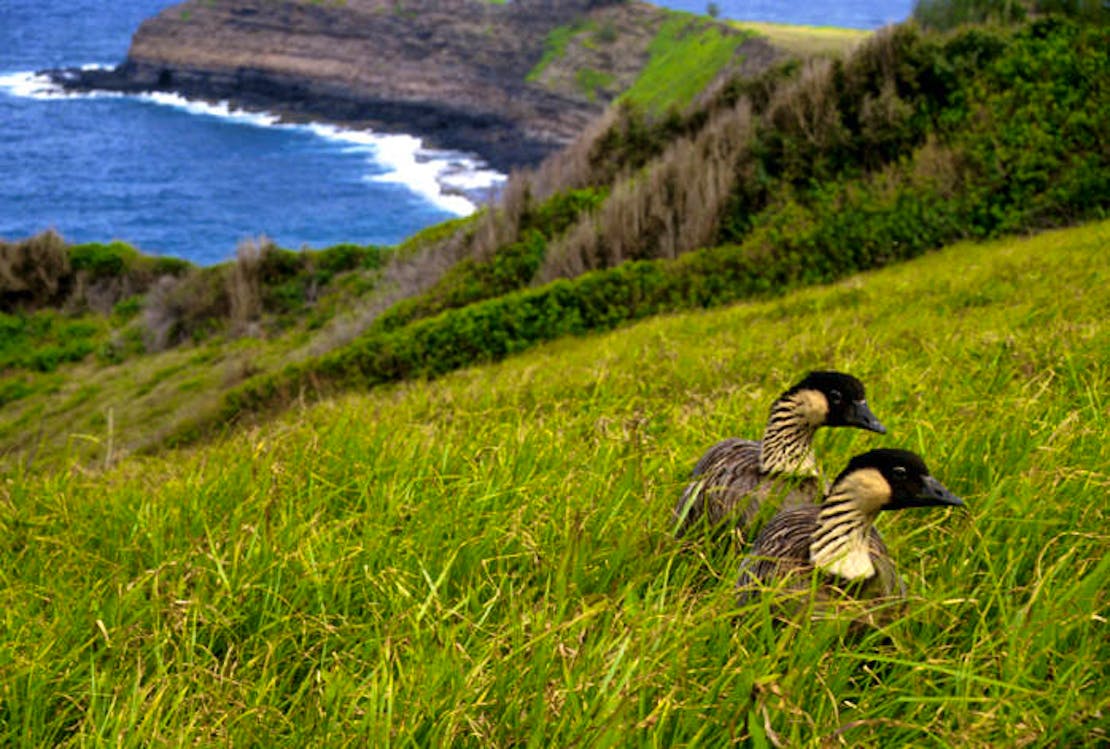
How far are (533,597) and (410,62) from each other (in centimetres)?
10331

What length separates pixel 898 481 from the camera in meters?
2.81

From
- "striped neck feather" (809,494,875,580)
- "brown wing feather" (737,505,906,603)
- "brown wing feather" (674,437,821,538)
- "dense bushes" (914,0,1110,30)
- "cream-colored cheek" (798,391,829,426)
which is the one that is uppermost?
"dense bushes" (914,0,1110,30)

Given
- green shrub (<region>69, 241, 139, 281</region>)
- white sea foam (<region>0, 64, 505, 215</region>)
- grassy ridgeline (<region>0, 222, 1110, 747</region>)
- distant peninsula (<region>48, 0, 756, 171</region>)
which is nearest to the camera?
grassy ridgeline (<region>0, 222, 1110, 747</region>)

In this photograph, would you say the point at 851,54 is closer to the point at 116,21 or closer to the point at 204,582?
the point at 204,582

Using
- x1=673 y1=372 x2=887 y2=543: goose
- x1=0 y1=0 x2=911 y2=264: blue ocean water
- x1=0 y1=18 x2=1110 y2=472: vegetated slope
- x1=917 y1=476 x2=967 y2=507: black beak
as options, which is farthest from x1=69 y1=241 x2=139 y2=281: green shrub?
x1=917 y1=476 x2=967 y2=507: black beak

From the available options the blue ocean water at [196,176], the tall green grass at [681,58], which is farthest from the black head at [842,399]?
the tall green grass at [681,58]

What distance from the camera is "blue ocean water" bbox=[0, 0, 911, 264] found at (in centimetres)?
6369

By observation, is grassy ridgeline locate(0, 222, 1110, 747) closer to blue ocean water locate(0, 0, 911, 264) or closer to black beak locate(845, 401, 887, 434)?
black beak locate(845, 401, 887, 434)

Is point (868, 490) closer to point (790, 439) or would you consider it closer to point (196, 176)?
point (790, 439)

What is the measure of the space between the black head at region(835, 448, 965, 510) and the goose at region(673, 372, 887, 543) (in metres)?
0.92

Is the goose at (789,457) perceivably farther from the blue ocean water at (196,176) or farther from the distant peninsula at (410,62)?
the distant peninsula at (410,62)

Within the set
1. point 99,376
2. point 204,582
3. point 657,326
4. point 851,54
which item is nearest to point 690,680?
point 204,582

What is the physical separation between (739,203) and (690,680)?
17.3 m

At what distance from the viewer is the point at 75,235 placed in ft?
Answer: 196
